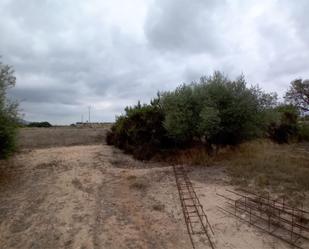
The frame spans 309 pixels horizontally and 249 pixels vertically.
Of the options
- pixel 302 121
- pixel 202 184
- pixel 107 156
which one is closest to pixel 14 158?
pixel 107 156

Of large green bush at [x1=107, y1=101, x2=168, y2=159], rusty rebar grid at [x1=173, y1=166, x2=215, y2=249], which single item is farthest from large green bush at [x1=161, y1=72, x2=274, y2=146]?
rusty rebar grid at [x1=173, y1=166, x2=215, y2=249]

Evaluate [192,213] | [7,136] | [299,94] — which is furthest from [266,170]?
[299,94]

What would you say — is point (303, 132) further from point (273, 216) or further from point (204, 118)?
point (273, 216)

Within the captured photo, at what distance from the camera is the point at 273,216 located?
10070mm

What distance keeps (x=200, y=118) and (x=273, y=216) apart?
715cm

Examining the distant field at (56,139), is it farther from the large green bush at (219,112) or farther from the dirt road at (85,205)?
the large green bush at (219,112)

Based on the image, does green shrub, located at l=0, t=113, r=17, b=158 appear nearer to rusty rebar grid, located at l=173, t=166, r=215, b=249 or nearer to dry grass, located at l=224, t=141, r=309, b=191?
rusty rebar grid, located at l=173, t=166, r=215, b=249

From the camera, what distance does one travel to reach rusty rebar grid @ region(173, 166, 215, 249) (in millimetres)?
9422

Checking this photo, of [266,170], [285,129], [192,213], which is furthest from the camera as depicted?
[285,129]

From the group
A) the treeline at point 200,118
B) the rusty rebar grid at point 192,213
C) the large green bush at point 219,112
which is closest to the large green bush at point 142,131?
the treeline at point 200,118

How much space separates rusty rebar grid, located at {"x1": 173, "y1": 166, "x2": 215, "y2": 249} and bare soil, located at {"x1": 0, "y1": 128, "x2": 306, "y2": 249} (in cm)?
18

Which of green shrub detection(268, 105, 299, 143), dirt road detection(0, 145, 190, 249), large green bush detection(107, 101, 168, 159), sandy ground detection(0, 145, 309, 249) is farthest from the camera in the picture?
green shrub detection(268, 105, 299, 143)

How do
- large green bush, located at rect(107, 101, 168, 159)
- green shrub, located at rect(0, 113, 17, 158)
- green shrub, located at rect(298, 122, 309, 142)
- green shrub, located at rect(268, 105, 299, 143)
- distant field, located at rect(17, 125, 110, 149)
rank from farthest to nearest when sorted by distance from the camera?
green shrub, located at rect(298, 122, 309, 142) → green shrub, located at rect(268, 105, 299, 143) → distant field, located at rect(17, 125, 110, 149) → large green bush, located at rect(107, 101, 168, 159) → green shrub, located at rect(0, 113, 17, 158)

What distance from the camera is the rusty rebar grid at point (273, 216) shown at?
9.19 meters
